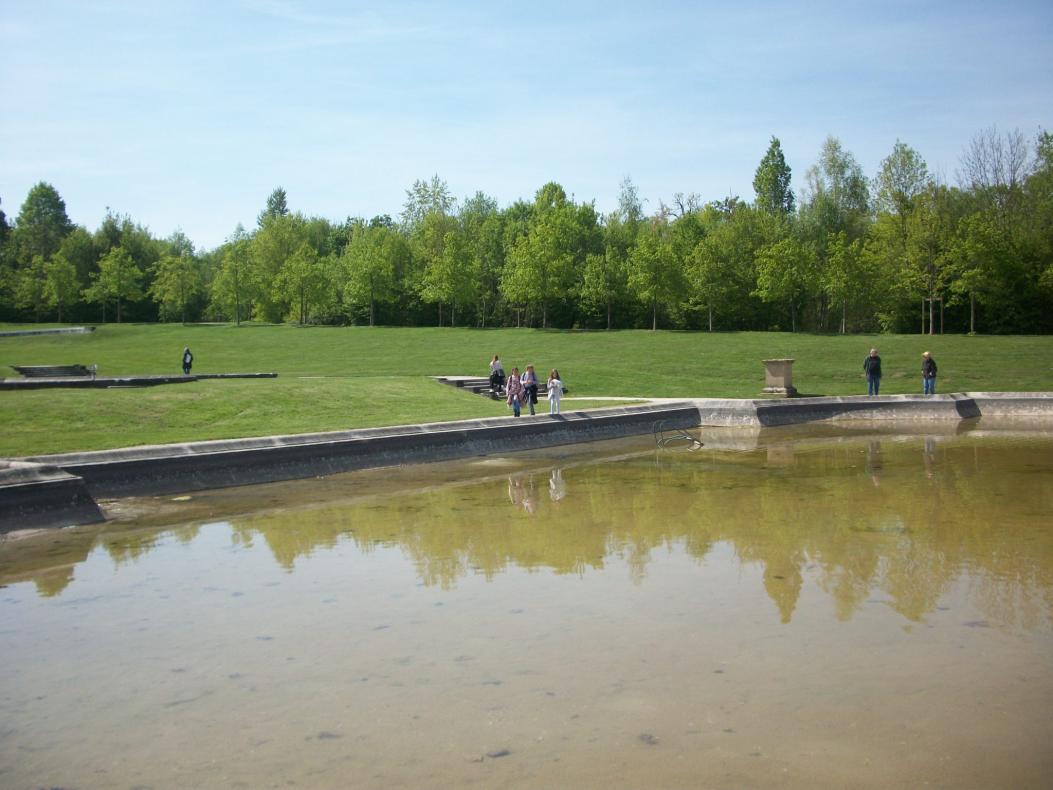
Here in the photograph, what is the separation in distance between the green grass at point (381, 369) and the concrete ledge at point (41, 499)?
345cm

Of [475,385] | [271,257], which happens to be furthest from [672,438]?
[271,257]

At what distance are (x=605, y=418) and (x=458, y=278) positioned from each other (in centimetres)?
4490

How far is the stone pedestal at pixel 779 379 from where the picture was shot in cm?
3222

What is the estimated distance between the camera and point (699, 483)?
16000 mm

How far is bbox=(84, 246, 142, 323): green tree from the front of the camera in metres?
79.2

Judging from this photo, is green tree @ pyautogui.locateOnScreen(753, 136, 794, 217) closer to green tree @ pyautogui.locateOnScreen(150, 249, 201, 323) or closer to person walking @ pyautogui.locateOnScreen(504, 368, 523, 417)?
green tree @ pyautogui.locateOnScreen(150, 249, 201, 323)

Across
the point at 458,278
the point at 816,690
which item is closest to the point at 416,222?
the point at 458,278

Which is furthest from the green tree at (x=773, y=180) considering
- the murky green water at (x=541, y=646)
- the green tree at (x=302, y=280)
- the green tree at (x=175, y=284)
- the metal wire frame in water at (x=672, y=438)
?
the murky green water at (x=541, y=646)

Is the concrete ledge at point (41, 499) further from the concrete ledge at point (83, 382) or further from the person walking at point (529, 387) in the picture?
the concrete ledge at point (83, 382)

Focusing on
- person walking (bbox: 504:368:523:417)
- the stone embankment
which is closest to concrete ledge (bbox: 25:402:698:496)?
the stone embankment

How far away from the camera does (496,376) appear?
30.4m

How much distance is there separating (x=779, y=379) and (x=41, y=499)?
24666 mm

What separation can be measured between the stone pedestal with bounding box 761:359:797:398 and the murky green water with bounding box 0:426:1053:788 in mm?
18542

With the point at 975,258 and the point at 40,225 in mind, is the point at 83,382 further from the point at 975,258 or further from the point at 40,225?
the point at 40,225
